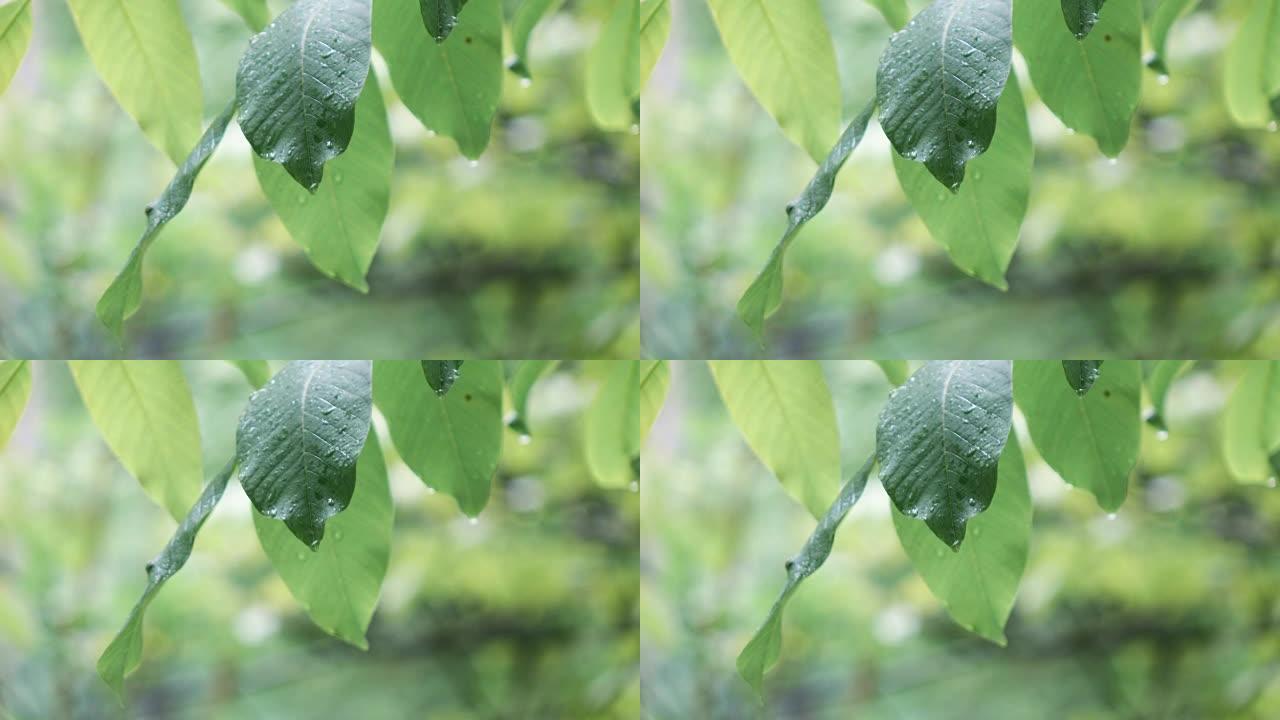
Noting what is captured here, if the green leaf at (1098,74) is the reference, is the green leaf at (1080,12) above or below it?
above

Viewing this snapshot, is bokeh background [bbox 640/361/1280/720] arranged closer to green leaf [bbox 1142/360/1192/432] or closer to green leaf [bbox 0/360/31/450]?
green leaf [bbox 1142/360/1192/432]

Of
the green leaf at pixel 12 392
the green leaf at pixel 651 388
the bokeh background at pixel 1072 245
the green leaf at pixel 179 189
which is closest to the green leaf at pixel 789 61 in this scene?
the bokeh background at pixel 1072 245

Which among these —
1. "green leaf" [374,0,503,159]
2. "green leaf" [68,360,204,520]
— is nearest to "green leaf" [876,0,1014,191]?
"green leaf" [374,0,503,159]

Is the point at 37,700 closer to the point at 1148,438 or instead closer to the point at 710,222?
the point at 710,222

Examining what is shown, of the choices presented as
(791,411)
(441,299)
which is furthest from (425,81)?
(791,411)

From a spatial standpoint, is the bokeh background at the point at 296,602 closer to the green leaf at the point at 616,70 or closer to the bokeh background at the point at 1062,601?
the bokeh background at the point at 1062,601
